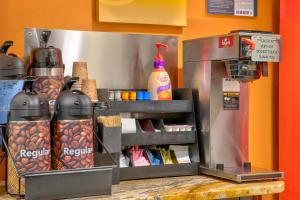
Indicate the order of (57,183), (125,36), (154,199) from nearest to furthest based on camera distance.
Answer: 1. (57,183)
2. (154,199)
3. (125,36)

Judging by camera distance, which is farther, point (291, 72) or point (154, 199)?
point (291, 72)

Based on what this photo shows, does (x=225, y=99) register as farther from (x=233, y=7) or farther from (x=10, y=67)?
(x=10, y=67)

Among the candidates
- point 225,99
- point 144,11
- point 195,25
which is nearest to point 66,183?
point 225,99

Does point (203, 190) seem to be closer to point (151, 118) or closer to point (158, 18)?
point (151, 118)

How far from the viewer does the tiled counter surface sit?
1.90 meters

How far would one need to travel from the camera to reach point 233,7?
9.38ft

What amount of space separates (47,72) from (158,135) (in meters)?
0.60

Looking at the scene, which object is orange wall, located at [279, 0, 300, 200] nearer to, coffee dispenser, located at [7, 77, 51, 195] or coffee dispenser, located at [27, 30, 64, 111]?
coffee dispenser, located at [27, 30, 64, 111]

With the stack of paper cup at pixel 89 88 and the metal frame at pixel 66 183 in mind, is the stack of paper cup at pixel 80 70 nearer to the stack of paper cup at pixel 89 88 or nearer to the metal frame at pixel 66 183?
the stack of paper cup at pixel 89 88

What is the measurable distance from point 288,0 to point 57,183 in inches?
71.8

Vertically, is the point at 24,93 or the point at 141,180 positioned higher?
the point at 24,93

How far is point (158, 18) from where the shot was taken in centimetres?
261

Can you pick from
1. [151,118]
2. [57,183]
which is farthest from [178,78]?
[57,183]

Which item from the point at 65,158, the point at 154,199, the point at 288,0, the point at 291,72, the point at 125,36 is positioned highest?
the point at 288,0
